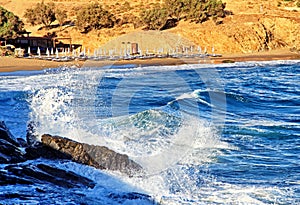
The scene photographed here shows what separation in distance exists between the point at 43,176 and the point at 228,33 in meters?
43.3

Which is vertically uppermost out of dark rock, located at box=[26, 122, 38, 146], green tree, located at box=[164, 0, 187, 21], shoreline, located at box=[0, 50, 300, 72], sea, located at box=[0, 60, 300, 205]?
green tree, located at box=[164, 0, 187, 21]

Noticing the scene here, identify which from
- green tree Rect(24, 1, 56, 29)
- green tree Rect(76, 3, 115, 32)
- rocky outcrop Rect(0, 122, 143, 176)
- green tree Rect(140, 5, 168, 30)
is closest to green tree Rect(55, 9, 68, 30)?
green tree Rect(24, 1, 56, 29)

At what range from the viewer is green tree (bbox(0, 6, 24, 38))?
38.8 metres

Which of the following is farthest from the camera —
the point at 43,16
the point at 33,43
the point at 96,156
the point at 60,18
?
the point at 60,18

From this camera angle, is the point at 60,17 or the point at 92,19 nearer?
the point at 92,19

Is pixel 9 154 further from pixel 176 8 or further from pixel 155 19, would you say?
pixel 176 8

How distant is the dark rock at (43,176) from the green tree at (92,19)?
→ 42.9m

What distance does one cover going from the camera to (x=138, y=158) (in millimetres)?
9930

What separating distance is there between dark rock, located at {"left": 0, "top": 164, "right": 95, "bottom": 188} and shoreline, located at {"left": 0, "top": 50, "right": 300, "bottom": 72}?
21.1 meters

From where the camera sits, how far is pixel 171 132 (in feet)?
42.3

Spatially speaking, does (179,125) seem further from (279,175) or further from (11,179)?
(11,179)

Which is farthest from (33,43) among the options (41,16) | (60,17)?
(60,17)

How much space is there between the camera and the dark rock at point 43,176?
7.34 m

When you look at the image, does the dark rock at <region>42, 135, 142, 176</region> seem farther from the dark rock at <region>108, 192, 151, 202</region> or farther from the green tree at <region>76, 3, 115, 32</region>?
the green tree at <region>76, 3, 115, 32</region>
